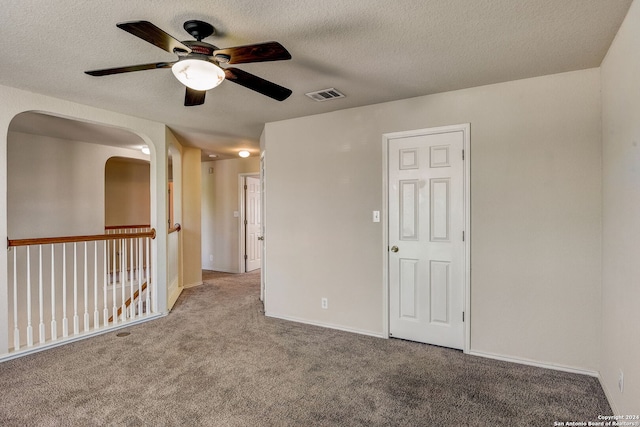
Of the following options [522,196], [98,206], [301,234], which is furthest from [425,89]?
[98,206]

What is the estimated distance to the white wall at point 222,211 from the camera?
6.70 meters

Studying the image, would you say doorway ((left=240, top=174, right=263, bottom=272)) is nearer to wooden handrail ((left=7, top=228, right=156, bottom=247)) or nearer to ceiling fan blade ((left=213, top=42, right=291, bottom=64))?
wooden handrail ((left=7, top=228, right=156, bottom=247))

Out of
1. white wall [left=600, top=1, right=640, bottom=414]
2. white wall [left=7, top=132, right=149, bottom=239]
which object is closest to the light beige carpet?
white wall [left=600, top=1, right=640, bottom=414]

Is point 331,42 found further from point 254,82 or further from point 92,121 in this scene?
point 92,121

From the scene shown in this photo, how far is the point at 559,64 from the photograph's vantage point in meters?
2.41

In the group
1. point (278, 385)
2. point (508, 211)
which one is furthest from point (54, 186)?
point (508, 211)

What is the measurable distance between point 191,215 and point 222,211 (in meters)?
1.37

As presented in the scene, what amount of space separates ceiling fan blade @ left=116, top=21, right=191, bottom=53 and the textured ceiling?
0.21 metres

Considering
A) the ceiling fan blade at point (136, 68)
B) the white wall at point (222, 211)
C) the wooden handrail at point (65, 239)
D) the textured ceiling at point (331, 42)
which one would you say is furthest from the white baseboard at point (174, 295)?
the ceiling fan blade at point (136, 68)

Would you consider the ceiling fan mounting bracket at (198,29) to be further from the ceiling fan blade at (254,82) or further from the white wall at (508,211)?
the white wall at (508,211)

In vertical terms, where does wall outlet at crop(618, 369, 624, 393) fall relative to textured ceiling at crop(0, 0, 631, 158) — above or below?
below

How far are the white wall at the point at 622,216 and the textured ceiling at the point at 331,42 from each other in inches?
9.3

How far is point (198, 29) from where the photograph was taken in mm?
1868

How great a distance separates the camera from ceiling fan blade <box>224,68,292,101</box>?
1957 mm
